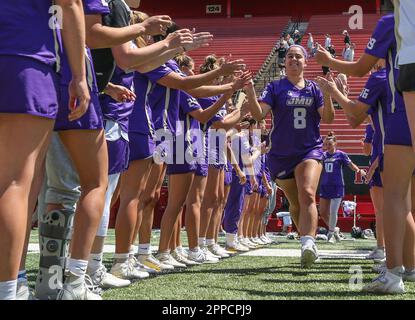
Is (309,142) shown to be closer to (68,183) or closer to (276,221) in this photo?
(68,183)

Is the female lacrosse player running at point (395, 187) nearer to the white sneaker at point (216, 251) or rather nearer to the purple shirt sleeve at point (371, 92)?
the purple shirt sleeve at point (371, 92)

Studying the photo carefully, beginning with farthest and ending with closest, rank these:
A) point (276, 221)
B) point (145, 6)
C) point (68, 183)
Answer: point (145, 6), point (276, 221), point (68, 183)

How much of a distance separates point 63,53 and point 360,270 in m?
3.56

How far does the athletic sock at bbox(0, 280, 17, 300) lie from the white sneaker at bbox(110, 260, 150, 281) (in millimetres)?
2003

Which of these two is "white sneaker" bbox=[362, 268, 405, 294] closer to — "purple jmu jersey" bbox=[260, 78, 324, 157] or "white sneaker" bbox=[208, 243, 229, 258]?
"purple jmu jersey" bbox=[260, 78, 324, 157]

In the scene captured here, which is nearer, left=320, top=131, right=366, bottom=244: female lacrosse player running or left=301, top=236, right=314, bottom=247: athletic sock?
left=301, top=236, right=314, bottom=247: athletic sock

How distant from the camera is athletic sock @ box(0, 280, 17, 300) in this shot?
2373mm

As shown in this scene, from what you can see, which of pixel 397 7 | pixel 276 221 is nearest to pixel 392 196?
pixel 397 7

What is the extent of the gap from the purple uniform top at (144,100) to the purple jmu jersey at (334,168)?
9.45 meters

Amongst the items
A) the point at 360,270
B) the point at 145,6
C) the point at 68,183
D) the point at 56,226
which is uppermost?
the point at 145,6

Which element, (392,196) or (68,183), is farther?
(392,196)

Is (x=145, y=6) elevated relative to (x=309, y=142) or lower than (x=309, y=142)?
elevated

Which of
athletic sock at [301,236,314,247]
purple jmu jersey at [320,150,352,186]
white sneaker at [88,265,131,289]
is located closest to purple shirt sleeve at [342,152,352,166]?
purple jmu jersey at [320,150,352,186]
